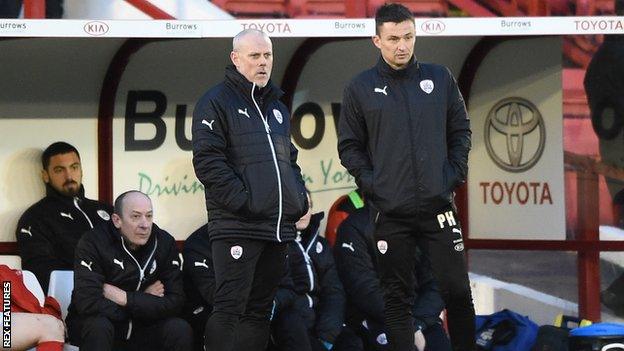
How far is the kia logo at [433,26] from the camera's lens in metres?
7.55

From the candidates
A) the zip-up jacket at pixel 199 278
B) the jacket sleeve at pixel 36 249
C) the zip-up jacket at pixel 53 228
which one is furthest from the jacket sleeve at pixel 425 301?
the jacket sleeve at pixel 36 249

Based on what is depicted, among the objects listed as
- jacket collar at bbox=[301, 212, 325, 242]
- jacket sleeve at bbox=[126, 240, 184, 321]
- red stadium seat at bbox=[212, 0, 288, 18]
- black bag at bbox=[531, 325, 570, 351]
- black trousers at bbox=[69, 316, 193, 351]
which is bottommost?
black bag at bbox=[531, 325, 570, 351]

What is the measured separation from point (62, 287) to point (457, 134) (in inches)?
106

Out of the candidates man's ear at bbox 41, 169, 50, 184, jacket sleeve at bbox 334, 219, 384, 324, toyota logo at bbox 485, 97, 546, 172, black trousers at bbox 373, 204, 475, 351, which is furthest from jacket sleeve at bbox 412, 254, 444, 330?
man's ear at bbox 41, 169, 50, 184

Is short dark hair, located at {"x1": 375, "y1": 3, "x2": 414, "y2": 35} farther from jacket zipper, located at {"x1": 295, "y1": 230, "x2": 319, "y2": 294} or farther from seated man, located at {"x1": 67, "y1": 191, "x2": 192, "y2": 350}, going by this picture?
jacket zipper, located at {"x1": 295, "y1": 230, "x2": 319, "y2": 294}

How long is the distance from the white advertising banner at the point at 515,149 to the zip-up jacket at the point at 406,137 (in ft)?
9.57

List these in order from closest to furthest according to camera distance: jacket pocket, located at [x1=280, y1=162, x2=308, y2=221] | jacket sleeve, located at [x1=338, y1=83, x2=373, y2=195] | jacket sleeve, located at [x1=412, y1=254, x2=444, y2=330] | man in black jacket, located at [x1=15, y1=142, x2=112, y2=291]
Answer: jacket pocket, located at [x1=280, y1=162, x2=308, y2=221] < jacket sleeve, located at [x1=338, y1=83, x2=373, y2=195] < jacket sleeve, located at [x1=412, y1=254, x2=444, y2=330] < man in black jacket, located at [x1=15, y1=142, x2=112, y2=291]

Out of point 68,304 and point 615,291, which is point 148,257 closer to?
point 68,304

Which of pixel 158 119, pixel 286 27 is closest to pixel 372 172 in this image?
pixel 286 27

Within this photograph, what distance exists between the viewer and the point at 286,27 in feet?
24.6

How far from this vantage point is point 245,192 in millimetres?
5750

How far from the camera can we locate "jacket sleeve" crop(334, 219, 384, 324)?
786cm

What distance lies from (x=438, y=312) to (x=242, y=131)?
250 cm

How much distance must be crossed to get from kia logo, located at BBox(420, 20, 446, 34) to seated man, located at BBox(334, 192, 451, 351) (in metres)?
1.19
